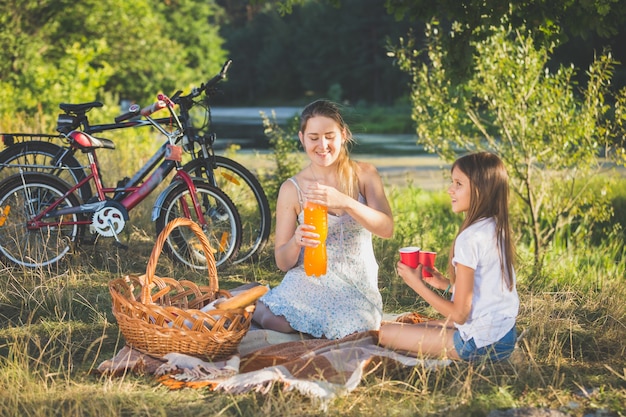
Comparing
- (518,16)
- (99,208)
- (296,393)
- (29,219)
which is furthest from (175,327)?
(518,16)

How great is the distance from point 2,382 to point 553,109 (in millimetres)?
4736

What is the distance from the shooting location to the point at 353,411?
309 centimetres

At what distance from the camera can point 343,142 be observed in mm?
3992

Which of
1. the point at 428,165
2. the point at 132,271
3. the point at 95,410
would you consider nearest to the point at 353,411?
the point at 95,410

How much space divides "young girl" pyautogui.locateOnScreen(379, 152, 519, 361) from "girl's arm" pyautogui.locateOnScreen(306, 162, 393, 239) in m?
0.38

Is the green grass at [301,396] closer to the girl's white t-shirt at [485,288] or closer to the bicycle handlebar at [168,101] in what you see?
the girl's white t-shirt at [485,288]

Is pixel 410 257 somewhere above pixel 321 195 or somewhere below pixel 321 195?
below

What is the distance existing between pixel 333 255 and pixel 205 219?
171 centimetres

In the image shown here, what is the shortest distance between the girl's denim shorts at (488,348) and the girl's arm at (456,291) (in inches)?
4.8

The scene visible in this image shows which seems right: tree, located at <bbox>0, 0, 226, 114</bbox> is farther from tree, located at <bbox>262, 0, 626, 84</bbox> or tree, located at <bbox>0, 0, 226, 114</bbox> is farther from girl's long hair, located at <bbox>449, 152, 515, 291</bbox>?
girl's long hair, located at <bbox>449, 152, 515, 291</bbox>

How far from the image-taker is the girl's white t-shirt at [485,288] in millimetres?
3402

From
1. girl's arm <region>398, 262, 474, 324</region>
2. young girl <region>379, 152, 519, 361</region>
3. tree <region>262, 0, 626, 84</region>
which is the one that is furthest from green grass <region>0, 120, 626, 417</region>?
tree <region>262, 0, 626, 84</region>

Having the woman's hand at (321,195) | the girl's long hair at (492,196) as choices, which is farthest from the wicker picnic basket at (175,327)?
the girl's long hair at (492,196)

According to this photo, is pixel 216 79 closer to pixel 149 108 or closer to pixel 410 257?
pixel 149 108
